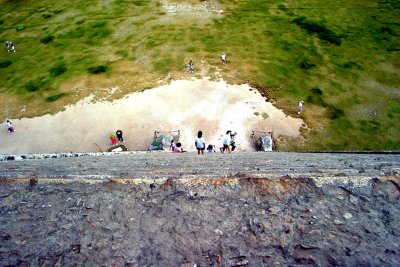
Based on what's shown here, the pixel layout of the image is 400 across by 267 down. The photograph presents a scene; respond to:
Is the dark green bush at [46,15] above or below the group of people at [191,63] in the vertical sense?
above

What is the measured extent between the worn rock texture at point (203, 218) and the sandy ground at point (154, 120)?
43.9ft

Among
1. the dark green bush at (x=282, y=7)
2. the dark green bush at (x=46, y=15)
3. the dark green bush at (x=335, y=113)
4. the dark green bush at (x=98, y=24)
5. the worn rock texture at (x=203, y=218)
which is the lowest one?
the dark green bush at (x=335, y=113)

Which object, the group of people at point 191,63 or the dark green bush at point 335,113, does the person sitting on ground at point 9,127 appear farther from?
the dark green bush at point 335,113

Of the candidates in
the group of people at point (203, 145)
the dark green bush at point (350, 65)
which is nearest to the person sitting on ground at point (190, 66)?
the group of people at point (203, 145)

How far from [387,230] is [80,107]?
22488mm

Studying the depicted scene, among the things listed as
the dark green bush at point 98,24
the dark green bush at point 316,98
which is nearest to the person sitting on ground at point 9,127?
the dark green bush at point 98,24

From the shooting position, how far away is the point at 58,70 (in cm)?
2762

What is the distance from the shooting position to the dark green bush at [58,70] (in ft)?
89.2

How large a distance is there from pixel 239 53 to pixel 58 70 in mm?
16514

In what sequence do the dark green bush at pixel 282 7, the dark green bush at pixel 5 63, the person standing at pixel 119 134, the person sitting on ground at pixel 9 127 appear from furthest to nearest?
the dark green bush at pixel 282 7, the dark green bush at pixel 5 63, the person sitting on ground at pixel 9 127, the person standing at pixel 119 134

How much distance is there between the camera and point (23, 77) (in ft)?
88.9

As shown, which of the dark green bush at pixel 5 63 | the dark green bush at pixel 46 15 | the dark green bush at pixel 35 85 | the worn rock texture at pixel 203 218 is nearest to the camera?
the worn rock texture at pixel 203 218

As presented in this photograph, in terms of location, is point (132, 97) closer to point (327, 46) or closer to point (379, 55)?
point (327, 46)

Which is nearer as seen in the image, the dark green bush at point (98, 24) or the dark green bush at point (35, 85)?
the dark green bush at point (35, 85)
